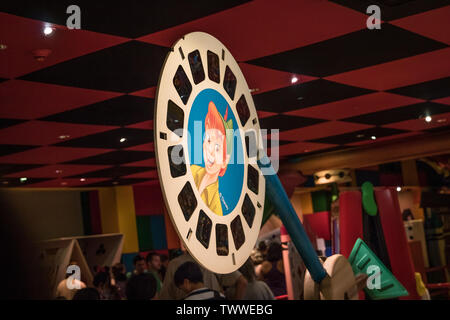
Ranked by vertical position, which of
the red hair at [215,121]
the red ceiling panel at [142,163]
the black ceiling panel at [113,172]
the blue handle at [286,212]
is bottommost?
the blue handle at [286,212]

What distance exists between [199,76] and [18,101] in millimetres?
3347

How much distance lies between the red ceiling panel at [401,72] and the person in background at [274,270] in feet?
4.63

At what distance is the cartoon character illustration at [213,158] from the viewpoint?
1021 millimetres

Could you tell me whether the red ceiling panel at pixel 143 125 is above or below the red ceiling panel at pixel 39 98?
below

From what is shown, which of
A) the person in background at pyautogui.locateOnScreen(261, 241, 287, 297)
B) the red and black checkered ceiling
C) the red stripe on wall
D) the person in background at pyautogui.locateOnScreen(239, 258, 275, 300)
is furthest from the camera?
the red stripe on wall

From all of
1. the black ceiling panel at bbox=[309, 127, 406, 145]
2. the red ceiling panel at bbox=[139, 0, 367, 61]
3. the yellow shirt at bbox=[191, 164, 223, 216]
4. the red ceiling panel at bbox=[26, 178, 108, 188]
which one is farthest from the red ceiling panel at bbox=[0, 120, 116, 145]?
the yellow shirt at bbox=[191, 164, 223, 216]

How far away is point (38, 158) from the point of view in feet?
20.7

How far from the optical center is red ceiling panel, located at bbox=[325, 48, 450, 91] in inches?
171

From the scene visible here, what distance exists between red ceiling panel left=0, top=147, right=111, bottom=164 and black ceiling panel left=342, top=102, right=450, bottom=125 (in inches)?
110

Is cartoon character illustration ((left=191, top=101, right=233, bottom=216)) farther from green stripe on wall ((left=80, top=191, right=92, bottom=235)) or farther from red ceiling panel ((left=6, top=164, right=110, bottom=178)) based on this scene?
green stripe on wall ((left=80, top=191, right=92, bottom=235))

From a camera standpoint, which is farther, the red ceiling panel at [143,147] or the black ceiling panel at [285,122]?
the red ceiling panel at [143,147]

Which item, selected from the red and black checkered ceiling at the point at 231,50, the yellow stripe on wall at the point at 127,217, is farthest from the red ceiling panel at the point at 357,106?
the yellow stripe on wall at the point at 127,217

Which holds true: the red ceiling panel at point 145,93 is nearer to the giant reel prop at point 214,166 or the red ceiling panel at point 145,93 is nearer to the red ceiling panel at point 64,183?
the giant reel prop at point 214,166
